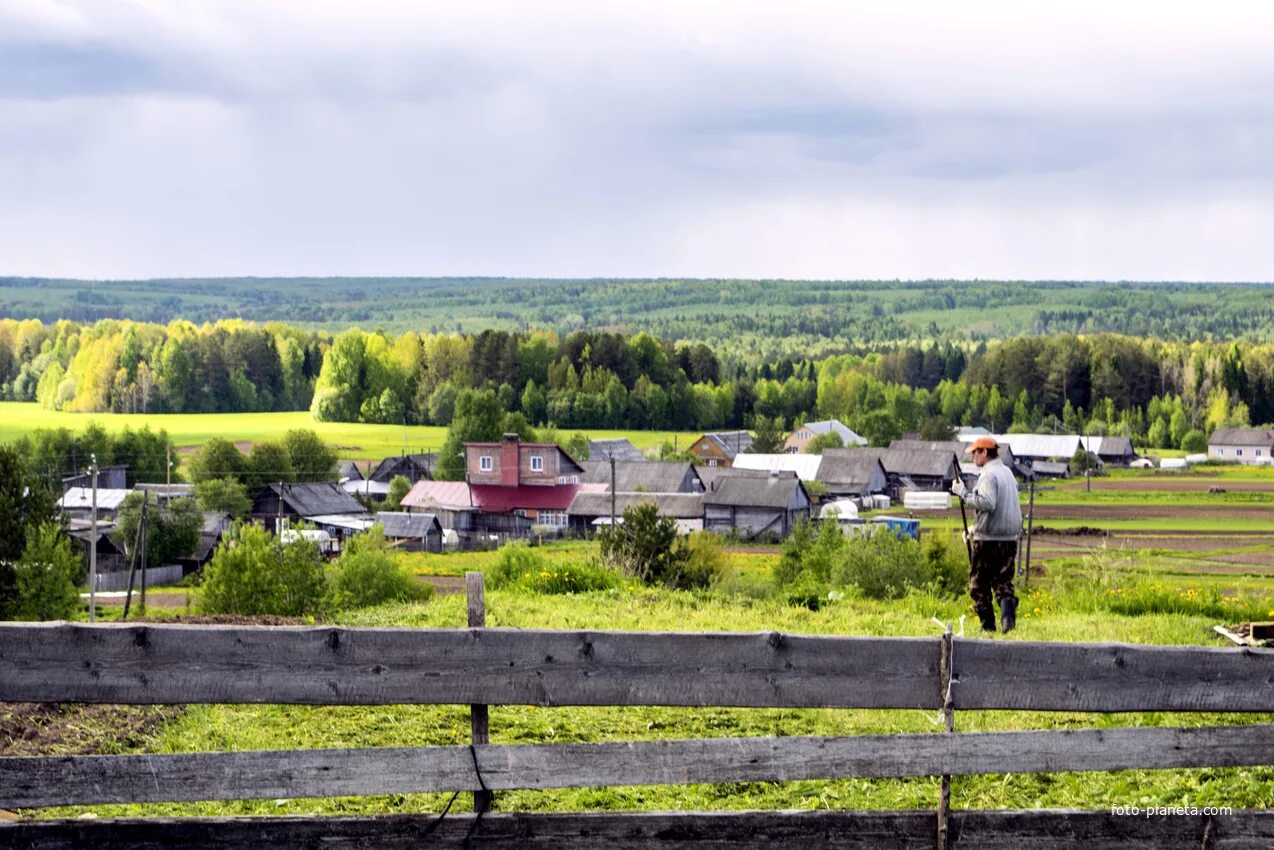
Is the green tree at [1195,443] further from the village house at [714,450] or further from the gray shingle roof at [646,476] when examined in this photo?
the gray shingle roof at [646,476]

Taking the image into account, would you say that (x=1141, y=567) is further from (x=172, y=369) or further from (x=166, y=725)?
(x=172, y=369)

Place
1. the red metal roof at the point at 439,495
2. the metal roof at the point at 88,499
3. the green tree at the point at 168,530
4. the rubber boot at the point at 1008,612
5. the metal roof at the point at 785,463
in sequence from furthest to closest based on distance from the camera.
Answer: the metal roof at the point at 785,463 → the red metal roof at the point at 439,495 → the metal roof at the point at 88,499 → the green tree at the point at 168,530 → the rubber boot at the point at 1008,612

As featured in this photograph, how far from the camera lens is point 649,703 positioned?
5.81 metres

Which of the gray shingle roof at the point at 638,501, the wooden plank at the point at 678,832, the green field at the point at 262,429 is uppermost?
the wooden plank at the point at 678,832

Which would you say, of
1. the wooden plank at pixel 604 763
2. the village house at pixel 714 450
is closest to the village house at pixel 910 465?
the village house at pixel 714 450

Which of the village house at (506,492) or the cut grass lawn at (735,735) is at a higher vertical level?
the cut grass lawn at (735,735)

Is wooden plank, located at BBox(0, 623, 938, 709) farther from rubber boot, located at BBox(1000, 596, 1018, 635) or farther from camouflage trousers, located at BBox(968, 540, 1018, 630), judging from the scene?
rubber boot, located at BBox(1000, 596, 1018, 635)

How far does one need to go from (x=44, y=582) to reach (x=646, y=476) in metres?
55.2

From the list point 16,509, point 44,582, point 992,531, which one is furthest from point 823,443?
point 992,531

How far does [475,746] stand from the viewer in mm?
5617

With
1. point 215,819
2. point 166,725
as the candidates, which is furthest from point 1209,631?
point 215,819

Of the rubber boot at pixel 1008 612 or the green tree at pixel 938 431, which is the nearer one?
the rubber boot at pixel 1008 612

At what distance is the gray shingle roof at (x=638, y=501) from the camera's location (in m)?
80.9

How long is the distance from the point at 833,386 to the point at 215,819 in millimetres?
177610
